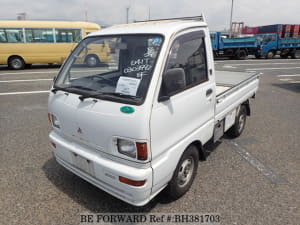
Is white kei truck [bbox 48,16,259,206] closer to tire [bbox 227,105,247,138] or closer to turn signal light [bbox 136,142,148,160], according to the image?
turn signal light [bbox 136,142,148,160]

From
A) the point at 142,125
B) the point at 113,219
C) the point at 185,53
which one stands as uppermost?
the point at 185,53

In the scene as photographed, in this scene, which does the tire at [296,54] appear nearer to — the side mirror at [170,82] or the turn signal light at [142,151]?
the side mirror at [170,82]

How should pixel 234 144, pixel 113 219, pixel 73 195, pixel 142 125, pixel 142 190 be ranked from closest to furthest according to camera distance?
1. pixel 142 125
2. pixel 142 190
3. pixel 113 219
4. pixel 73 195
5. pixel 234 144

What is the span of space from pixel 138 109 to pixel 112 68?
1135 mm

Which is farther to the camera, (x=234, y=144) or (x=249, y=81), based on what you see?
(x=249, y=81)

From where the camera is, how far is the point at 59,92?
8.54ft

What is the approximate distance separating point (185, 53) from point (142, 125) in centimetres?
105

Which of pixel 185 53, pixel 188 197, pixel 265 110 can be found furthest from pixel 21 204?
pixel 265 110

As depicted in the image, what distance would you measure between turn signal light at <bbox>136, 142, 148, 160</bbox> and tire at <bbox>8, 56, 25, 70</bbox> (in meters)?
13.9

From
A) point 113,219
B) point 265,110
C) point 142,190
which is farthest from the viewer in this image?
point 265,110

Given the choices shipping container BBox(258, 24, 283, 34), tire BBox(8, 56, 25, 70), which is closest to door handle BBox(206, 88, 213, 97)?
tire BBox(8, 56, 25, 70)

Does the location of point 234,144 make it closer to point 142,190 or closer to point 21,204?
point 142,190

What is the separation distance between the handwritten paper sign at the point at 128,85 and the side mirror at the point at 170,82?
0.81 feet

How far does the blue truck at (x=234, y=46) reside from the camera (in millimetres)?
19578
